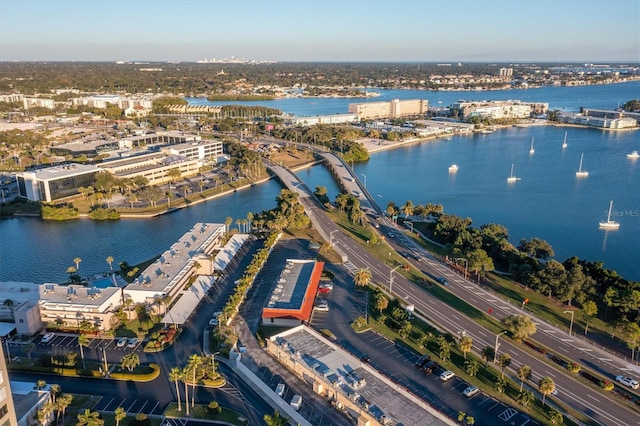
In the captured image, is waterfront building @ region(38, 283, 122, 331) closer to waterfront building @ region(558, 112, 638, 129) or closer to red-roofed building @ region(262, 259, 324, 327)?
red-roofed building @ region(262, 259, 324, 327)

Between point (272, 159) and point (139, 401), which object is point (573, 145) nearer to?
point (272, 159)

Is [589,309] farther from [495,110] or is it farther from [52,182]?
[495,110]

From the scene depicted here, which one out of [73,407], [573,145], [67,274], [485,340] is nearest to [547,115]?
[573,145]

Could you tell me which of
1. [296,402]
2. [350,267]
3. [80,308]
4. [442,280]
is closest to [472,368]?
[296,402]

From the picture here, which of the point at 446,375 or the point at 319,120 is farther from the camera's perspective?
the point at 319,120

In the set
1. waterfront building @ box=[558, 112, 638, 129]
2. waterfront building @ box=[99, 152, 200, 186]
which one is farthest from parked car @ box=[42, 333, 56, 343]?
waterfront building @ box=[558, 112, 638, 129]

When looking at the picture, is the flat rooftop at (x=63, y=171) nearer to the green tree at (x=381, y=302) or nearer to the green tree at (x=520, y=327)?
the green tree at (x=381, y=302)

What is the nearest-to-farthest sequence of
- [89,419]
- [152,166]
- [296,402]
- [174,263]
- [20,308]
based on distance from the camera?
[89,419]
[296,402]
[20,308]
[174,263]
[152,166]
